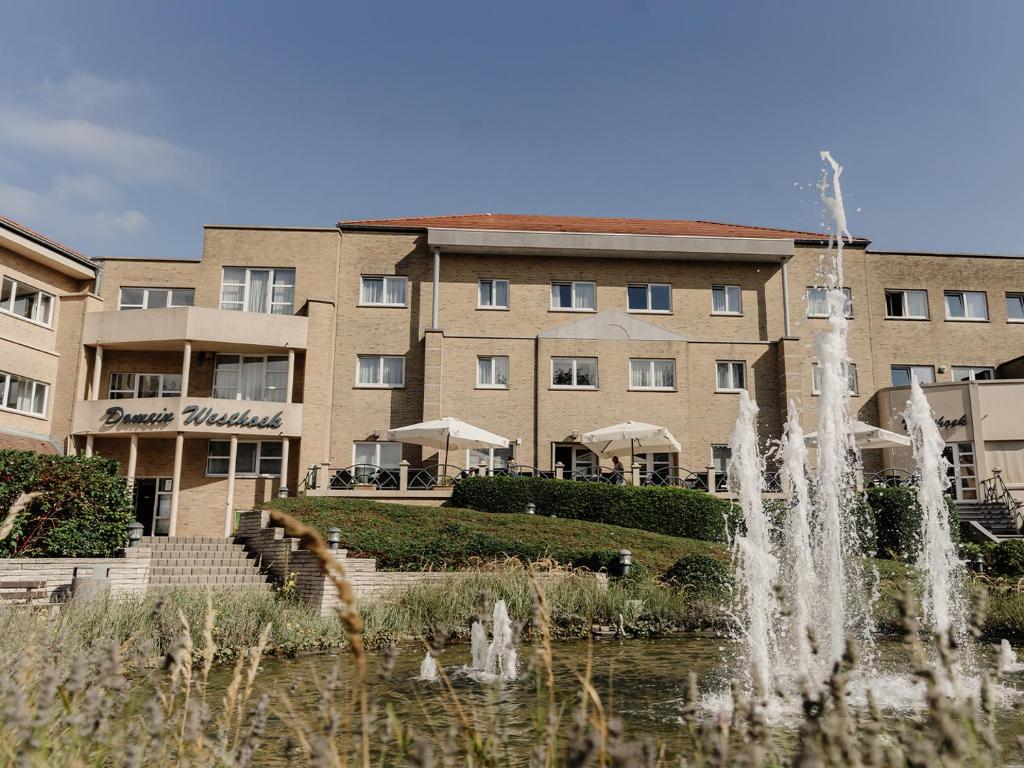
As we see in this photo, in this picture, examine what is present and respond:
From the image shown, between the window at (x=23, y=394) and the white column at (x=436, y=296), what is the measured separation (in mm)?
13835

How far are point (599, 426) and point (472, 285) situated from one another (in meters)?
7.64

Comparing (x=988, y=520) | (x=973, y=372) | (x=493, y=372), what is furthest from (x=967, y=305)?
(x=493, y=372)

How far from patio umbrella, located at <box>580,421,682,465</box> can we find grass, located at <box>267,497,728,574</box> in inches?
173

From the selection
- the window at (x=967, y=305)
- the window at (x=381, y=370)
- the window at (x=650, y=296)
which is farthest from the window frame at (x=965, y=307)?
the window at (x=381, y=370)

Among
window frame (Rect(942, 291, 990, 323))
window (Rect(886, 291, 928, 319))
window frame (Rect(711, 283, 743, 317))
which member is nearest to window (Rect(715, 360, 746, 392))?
window frame (Rect(711, 283, 743, 317))

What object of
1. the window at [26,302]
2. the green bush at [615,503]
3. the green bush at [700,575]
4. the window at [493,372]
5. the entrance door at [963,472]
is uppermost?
the window at [26,302]

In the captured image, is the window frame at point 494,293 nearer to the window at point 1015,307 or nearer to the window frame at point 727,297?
the window frame at point 727,297

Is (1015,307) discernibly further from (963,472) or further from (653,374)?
(653,374)

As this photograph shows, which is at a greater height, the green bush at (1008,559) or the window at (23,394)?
the window at (23,394)

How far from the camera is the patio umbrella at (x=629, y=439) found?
26.5m

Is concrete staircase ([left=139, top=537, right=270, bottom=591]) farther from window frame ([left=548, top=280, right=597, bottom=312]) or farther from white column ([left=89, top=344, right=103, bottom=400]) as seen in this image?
window frame ([left=548, top=280, right=597, bottom=312])

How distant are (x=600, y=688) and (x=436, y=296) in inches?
923

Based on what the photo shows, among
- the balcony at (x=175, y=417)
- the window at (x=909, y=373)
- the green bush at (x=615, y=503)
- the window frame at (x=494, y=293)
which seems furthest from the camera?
the window at (x=909, y=373)

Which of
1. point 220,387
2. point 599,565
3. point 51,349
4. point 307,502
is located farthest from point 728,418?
point 51,349
